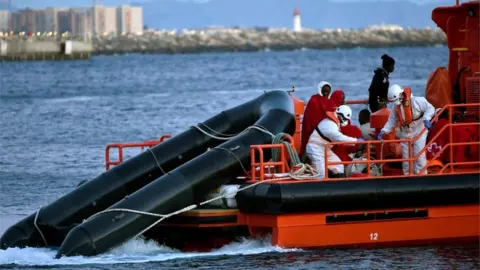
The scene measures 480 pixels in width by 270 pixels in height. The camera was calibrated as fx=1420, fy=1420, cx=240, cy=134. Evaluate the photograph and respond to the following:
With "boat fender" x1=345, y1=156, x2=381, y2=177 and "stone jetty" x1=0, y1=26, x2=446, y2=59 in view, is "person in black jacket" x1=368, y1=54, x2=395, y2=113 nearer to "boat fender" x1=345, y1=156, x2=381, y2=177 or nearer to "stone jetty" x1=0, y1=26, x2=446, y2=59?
"boat fender" x1=345, y1=156, x2=381, y2=177

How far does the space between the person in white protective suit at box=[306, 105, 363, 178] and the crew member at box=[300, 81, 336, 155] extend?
279 millimetres

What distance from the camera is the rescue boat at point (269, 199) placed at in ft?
52.1

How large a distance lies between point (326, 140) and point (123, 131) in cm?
2230

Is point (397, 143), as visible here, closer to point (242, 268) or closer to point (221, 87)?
point (242, 268)

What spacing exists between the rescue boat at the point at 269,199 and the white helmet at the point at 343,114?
1.74ft

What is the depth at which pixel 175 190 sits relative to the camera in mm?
16219

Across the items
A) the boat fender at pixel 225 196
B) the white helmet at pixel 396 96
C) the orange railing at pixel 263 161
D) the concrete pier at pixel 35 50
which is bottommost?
the boat fender at pixel 225 196

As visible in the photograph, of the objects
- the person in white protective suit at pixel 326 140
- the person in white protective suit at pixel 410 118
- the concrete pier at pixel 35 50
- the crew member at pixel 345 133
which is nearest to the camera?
the person in white protective suit at pixel 326 140

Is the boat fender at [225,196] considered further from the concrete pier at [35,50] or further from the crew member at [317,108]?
the concrete pier at [35,50]

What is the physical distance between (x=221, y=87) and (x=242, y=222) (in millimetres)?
52658

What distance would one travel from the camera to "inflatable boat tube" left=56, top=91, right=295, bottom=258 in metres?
15.8

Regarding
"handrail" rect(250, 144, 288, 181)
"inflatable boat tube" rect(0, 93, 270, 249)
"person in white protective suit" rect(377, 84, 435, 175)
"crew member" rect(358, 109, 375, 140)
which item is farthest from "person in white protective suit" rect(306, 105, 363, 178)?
"inflatable boat tube" rect(0, 93, 270, 249)

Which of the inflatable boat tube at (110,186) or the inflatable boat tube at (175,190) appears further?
the inflatable boat tube at (110,186)

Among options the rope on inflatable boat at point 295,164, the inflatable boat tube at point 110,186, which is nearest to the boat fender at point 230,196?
the rope on inflatable boat at point 295,164
